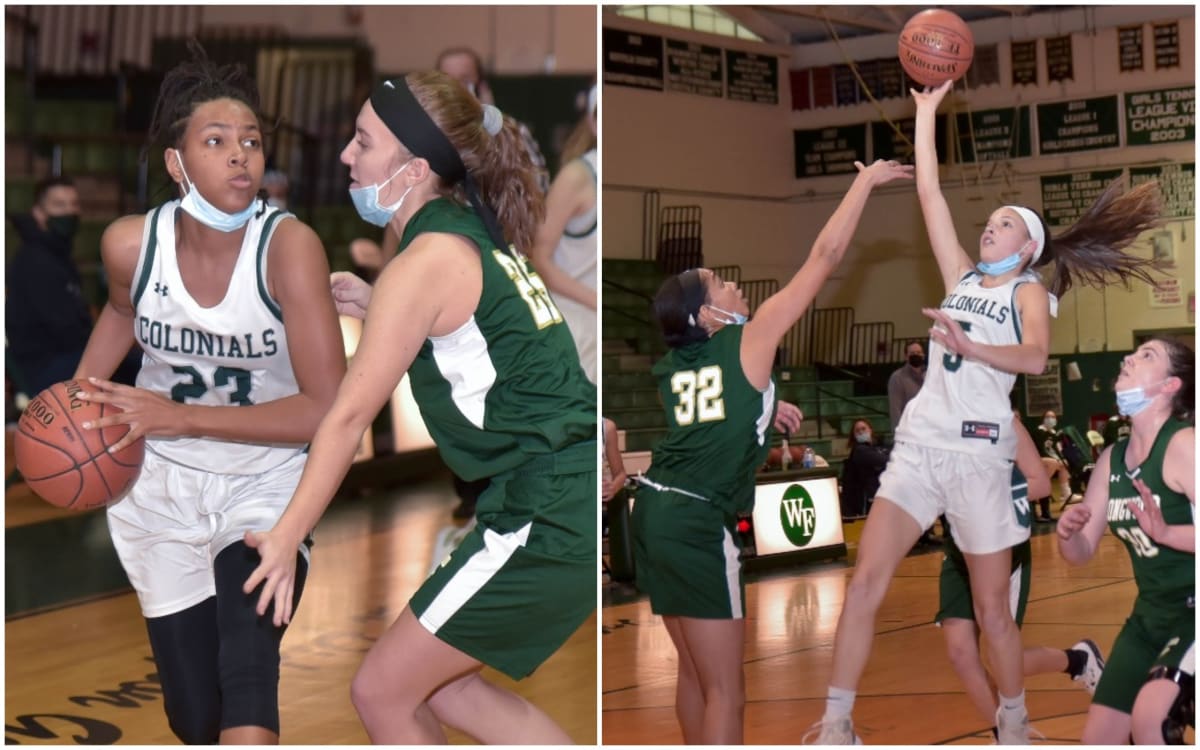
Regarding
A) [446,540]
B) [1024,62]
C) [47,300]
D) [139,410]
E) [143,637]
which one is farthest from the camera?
[446,540]

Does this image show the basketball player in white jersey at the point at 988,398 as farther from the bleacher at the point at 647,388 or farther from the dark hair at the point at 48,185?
the dark hair at the point at 48,185

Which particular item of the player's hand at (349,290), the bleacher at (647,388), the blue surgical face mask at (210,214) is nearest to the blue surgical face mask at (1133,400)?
the bleacher at (647,388)

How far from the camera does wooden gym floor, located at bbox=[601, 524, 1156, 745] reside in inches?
147

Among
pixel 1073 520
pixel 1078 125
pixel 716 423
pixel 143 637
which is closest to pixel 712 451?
pixel 716 423

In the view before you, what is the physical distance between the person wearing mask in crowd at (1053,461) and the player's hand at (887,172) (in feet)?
2.31

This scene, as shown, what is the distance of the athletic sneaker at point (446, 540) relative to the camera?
7562 mm

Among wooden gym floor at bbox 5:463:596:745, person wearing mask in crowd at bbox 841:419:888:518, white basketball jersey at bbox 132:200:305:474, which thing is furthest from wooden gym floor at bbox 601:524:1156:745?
white basketball jersey at bbox 132:200:305:474

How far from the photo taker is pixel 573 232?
538cm

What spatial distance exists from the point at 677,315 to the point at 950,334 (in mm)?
686

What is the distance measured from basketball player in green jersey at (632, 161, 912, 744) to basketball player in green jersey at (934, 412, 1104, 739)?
53cm

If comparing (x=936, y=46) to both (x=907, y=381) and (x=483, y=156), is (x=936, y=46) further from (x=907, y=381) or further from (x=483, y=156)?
(x=483, y=156)

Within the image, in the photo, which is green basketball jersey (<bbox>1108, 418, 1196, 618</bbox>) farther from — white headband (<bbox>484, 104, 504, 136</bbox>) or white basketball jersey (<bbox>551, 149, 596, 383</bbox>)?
white basketball jersey (<bbox>551, 149, 596, 383</bbox>)

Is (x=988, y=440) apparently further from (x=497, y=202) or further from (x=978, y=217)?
(x=497, y=202)

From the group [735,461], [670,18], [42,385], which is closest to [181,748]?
[735,461]
